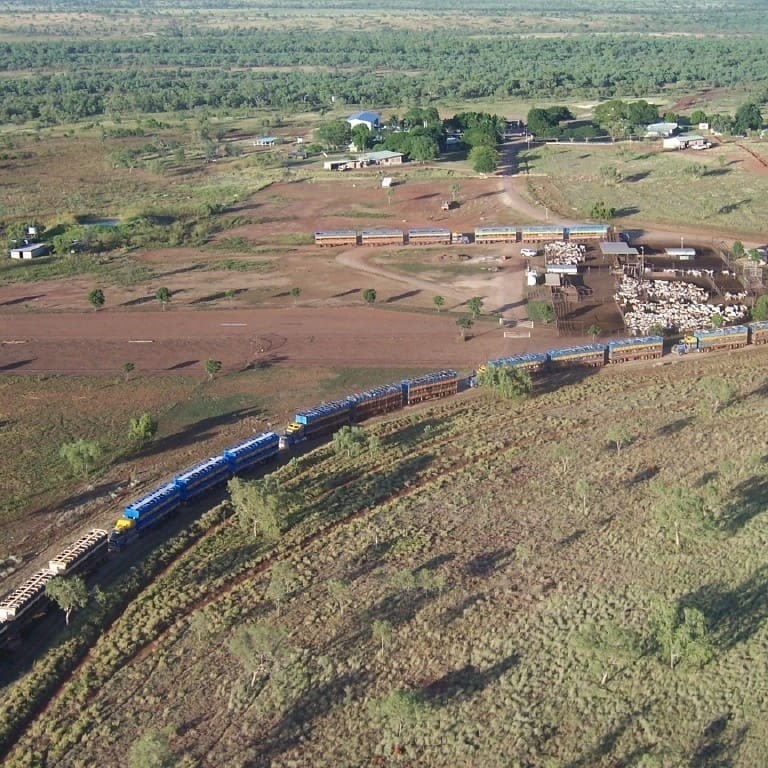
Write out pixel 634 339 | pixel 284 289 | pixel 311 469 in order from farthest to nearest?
1. pixel 284 289
2. pixel 634 339
3. pixel 311 469

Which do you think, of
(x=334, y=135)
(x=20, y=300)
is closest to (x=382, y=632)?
(x=20, y=300)

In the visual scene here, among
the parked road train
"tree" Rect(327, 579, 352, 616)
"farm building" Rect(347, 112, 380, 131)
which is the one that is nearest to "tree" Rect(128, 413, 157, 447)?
the parked road train

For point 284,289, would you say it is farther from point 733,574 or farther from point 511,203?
point 733,574

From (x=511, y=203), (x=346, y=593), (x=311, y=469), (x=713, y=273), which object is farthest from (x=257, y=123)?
(x=346, y=593)

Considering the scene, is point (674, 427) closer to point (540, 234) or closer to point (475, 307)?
point (475, 307)

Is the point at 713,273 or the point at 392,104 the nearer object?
the point at 713,273

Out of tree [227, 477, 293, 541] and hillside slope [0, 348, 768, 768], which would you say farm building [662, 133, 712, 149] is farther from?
tree [227, 477, 293, 541]

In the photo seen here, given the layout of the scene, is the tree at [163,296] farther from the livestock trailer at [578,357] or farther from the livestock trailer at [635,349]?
the livestock trailer at [635,349]
